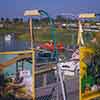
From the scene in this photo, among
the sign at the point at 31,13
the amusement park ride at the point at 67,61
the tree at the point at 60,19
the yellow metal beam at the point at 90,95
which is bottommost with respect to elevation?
the yellow metal beam at the point at 90,95

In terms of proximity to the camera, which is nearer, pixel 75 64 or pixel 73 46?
pixel 75 64

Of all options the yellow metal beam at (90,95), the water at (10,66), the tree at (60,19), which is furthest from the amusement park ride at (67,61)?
the tree at (60,19)

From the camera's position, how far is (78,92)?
25.5ft

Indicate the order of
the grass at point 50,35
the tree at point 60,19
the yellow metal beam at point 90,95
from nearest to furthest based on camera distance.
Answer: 1. the yellow metal beam at point 90,95
2. the grass at point 50,35
3. the tree at point 60,19

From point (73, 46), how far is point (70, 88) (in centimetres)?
148

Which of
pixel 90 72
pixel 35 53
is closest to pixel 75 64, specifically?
pixel 90 72

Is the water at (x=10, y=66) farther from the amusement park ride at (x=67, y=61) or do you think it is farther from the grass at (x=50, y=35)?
the grass at (x=50, y=35)

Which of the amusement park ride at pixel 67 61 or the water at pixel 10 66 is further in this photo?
the amusement park ride at pixel 67 61

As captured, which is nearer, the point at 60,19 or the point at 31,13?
the point at 31,13

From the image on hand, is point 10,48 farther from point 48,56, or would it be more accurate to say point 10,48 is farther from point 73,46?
point 73,46

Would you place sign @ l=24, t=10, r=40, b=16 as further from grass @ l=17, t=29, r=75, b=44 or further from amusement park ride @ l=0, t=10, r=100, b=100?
grass @ l=17, t=29, r=75, b=44

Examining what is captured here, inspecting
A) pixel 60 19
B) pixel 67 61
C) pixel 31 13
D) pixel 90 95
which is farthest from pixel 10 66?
pixel 60 19

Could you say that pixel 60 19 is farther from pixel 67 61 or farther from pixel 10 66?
pixel 10 66

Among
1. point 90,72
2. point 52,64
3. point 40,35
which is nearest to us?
point 52,64
